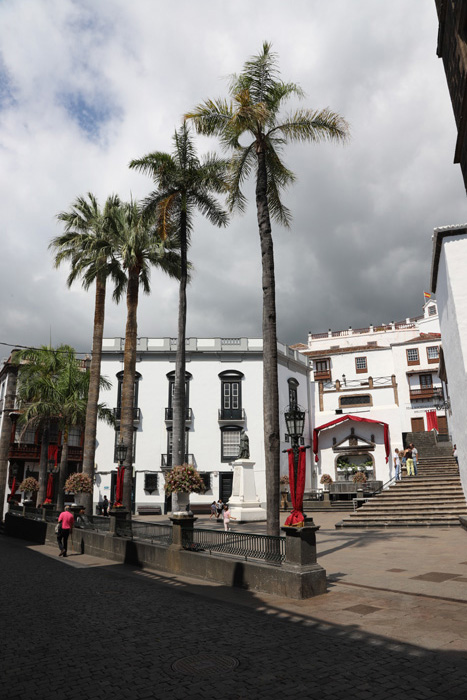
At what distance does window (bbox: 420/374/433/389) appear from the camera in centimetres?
4041

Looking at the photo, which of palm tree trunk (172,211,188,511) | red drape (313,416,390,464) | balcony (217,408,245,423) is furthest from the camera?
red drape (313,416,390,464)

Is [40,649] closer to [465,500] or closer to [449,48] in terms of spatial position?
[449,48]

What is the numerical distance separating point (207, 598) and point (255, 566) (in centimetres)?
110

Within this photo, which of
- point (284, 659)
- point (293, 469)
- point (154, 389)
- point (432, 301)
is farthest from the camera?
point (432, 301)

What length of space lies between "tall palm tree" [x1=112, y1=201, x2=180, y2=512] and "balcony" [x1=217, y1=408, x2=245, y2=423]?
55.3 ft

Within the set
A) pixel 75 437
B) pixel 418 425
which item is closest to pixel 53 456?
pixel 75 437

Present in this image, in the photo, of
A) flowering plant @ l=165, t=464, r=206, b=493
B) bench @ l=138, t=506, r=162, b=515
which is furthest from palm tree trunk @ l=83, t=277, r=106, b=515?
bench @ l=138, t=506, r=162, b=515

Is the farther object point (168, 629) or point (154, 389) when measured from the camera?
point (154, 389)

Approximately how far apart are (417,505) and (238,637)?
15560mm

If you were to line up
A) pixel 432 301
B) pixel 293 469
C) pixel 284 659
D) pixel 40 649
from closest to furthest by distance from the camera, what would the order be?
1. pixel 284 659
2. pixel 40 649
3. pixel 293 469
4. pixel 432 301

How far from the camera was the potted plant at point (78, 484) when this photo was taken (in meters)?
19.1

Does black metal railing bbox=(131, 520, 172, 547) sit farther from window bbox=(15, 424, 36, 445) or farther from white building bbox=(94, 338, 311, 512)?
window bbox=(15, 424, 36, 445)

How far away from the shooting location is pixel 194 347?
125ft

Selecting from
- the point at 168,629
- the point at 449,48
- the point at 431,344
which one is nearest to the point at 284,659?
the point at 168,629
